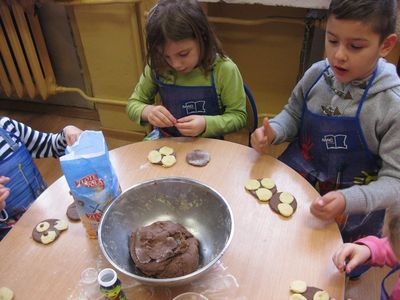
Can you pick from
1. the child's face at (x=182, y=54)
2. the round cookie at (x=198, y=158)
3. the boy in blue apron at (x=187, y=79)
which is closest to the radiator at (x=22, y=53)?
the boy in blue apron at (x=187, y=79)

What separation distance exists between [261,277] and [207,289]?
12 cm

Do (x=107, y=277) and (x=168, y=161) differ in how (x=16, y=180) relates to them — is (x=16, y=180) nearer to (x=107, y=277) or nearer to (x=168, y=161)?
(x=168, y=161)

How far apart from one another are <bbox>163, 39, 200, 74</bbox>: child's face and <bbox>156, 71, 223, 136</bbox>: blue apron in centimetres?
10

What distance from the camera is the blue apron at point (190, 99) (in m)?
1.33

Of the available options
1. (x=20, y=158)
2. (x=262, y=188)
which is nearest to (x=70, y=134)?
(x=20, y=158)

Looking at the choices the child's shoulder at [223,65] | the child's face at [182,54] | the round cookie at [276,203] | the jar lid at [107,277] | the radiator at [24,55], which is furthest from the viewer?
the radiator at [24,55]

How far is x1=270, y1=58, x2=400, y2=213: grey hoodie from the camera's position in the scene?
36.4 inches

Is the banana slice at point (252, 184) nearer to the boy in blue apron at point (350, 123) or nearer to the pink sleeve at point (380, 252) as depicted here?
the boy in blue apron at point (350, 123)

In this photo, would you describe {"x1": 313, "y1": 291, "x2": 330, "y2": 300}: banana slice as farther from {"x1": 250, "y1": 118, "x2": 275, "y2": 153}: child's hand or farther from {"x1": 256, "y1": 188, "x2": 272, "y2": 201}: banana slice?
{"x1": 250, "y1": 118, "x2": 275, "y2": 153}: child's hand

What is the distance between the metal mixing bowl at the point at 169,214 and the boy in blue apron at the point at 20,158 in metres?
0.40

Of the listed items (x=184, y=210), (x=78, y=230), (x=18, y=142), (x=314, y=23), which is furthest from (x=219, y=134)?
(x=314, y=23)

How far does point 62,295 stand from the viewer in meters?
0.78

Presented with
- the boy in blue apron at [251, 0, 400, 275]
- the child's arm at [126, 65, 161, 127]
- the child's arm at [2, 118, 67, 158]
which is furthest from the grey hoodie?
the child's arm at [2, 118, 67, 158]

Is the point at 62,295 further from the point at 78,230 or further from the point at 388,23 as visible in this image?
the point at 388,23
